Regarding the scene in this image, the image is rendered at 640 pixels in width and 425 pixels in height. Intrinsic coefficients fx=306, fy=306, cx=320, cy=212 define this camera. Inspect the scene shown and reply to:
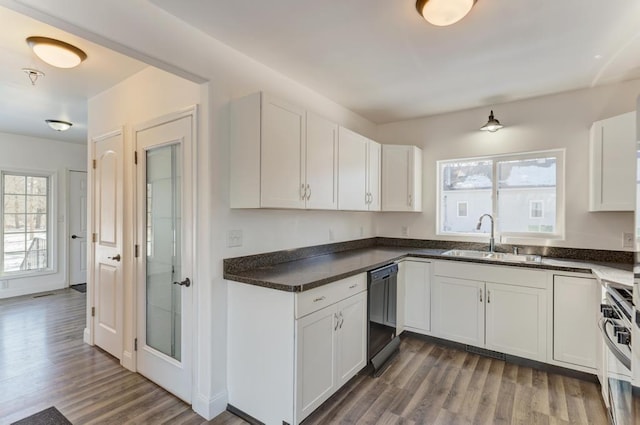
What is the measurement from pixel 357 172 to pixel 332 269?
1214 mm

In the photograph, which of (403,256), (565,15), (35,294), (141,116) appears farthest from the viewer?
(35,294)

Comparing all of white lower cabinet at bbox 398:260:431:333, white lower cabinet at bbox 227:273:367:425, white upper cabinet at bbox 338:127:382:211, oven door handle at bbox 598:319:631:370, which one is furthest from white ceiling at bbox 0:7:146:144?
oven door handle at bbox 598:319:631:370

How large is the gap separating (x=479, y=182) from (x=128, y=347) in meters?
3.98

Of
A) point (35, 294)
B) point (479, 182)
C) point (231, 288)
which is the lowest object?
point (35, 294)

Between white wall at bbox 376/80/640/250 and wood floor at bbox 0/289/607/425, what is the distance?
1398mm

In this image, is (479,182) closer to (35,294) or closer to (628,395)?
(628,395)

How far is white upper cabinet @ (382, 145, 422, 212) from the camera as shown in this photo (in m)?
3.69

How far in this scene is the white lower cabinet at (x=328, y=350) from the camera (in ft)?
6.15

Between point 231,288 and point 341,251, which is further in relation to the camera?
point 341,251

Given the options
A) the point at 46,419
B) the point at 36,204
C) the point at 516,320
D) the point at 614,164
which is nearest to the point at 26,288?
the point at 36,204

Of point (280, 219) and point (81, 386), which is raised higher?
point (280, 219)

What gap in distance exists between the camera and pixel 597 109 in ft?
9.46

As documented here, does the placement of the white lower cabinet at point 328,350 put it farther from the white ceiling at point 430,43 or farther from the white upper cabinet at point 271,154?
the white ceiling at point 430,43

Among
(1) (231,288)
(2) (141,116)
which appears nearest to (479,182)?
(1) (231,288)
